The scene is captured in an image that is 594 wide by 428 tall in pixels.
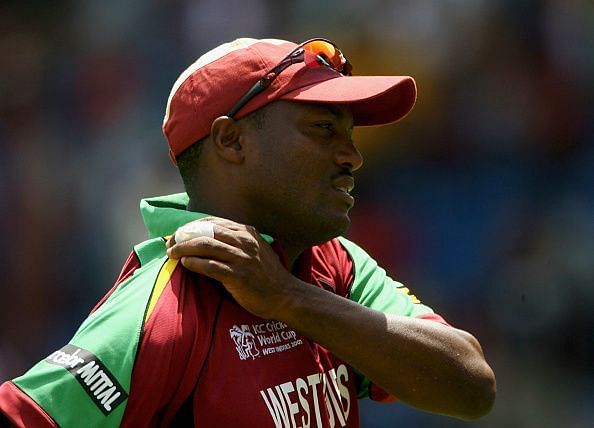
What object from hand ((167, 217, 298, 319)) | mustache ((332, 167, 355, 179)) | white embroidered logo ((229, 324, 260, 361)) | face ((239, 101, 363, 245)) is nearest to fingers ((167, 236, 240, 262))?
hand ((167, 217, 298, 319))

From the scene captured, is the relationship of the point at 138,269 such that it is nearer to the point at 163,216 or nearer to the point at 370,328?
the point at 163,216

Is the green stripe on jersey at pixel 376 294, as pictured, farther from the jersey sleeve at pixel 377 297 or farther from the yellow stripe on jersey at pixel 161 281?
the yellow stripe on jersey at pixel 161 281

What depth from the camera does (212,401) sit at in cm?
200

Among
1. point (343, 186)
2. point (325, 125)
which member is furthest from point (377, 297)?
point (325, 125)

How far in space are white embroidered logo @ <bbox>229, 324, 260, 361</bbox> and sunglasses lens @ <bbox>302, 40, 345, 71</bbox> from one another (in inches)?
27.2

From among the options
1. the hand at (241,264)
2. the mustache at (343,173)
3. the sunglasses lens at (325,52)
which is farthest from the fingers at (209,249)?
the sunglasses lens at (325,52)

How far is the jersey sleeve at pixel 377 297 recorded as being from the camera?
2527 millimetres

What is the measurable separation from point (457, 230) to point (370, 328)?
280 cm

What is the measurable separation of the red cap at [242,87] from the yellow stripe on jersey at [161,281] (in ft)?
1.24

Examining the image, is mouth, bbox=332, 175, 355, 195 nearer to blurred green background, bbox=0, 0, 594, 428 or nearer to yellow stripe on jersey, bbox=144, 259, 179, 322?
yellow stripe on jersey, bbox=144, 259, 179, 322

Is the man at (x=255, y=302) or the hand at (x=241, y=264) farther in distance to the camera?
the hand at (x=241, y=264)

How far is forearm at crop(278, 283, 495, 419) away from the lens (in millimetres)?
2135

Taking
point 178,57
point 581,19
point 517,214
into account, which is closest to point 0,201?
point 178,57

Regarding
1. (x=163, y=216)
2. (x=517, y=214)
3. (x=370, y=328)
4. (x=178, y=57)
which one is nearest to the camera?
(x=370, y=328)
